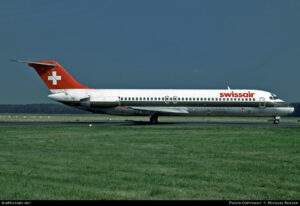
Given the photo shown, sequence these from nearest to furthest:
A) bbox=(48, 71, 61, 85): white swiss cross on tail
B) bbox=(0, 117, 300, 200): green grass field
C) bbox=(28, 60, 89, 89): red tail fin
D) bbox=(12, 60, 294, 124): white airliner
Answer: bbox=(0, 117, 300, 200): green grass field < bbox=(12, 60, 294, 124): white airliner < bbox=(28, 60, 89, 89): red tail fin < bbox=(48, 71, 61, 85): white swiss cross on tail

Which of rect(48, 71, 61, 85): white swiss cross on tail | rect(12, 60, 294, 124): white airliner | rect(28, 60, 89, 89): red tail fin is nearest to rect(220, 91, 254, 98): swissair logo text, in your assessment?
rect(12, 60, 294, 124): white airliner

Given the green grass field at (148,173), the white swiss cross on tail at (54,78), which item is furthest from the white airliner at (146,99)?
the green grass field at (148,173)

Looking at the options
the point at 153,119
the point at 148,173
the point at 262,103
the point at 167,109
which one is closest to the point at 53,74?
the point at 153,119

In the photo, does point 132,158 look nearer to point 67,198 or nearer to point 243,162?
point 243,162

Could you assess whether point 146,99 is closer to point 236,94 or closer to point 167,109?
point 167,109

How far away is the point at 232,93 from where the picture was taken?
122 feet

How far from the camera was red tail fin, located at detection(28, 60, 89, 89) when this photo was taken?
35969mm

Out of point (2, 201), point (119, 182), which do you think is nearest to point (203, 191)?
point (119, 182)

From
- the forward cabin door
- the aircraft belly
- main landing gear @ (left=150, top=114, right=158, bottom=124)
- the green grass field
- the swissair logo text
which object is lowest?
the green grass field

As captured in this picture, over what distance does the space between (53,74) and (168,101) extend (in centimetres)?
1249

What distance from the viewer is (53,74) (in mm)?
36094

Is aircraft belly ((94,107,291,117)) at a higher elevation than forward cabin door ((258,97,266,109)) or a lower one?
lower

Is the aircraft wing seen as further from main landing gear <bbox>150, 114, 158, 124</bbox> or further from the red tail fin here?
the red tail fin

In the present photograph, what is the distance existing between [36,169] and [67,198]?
358cm
